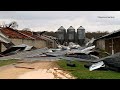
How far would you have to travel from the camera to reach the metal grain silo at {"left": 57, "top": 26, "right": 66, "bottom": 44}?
31.8 metres

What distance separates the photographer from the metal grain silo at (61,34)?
104ft

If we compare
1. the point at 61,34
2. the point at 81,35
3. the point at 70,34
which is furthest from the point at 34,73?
the point at 70,34

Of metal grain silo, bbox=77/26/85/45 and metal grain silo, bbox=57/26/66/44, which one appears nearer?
metal grain silo, bbox=77/26/85/45

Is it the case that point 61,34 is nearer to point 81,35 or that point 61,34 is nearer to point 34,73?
point 81,35

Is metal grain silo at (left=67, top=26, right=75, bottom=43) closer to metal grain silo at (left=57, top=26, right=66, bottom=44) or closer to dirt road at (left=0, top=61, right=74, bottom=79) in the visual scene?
metal grain silo at (left=57, top=26, right=66, bottom=44)

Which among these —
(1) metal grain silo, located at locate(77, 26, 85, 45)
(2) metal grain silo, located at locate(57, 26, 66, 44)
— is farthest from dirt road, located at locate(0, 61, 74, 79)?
(2) metal grain silo, located at locate(57, 26, 66, 44)

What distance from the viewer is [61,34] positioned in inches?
1289

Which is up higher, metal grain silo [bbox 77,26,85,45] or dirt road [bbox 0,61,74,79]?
metal grain silo [bbox 77,26,85,45]
